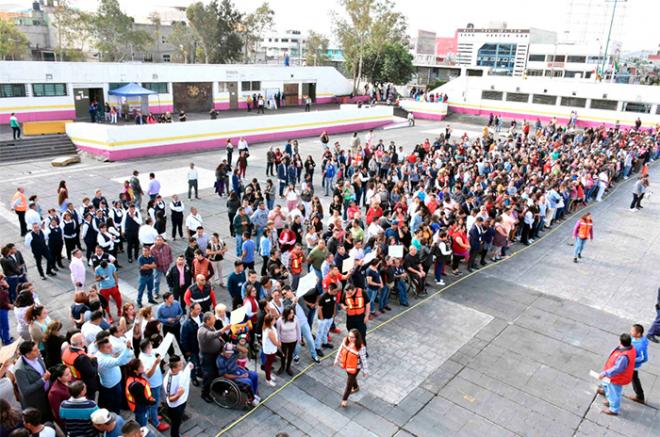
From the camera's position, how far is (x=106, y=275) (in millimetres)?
9016

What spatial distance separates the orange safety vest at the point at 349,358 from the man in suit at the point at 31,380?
3.92m

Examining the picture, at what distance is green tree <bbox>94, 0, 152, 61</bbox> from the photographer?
192 ft

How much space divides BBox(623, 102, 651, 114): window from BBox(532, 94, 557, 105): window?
17.7 ft

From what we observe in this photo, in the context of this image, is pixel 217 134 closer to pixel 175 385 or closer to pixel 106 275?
pixel 106 275

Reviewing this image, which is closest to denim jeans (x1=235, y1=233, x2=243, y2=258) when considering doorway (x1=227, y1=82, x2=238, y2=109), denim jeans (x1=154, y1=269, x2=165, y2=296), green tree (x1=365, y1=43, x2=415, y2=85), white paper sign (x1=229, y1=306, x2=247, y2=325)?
denim jeans (x1=154, y1=269, x2=165, y2=296)

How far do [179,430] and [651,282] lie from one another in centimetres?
1227

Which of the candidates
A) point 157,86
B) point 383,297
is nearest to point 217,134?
point 157,86

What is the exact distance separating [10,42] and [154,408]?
207 feet

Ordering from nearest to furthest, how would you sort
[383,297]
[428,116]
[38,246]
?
[383,297] < [38,246] < [428,116]

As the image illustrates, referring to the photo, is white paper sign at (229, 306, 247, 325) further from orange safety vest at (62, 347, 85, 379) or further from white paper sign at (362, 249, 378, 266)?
white paper sign at (362, 249, 378, 266)

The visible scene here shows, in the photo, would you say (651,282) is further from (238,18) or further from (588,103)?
(238,18)

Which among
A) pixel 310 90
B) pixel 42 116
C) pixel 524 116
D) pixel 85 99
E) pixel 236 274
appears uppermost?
pixel 310 90

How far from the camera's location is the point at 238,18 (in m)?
60.3

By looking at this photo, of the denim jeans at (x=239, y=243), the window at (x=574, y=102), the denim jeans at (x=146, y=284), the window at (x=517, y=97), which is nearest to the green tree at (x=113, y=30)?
the window at (x=517, y=97)
